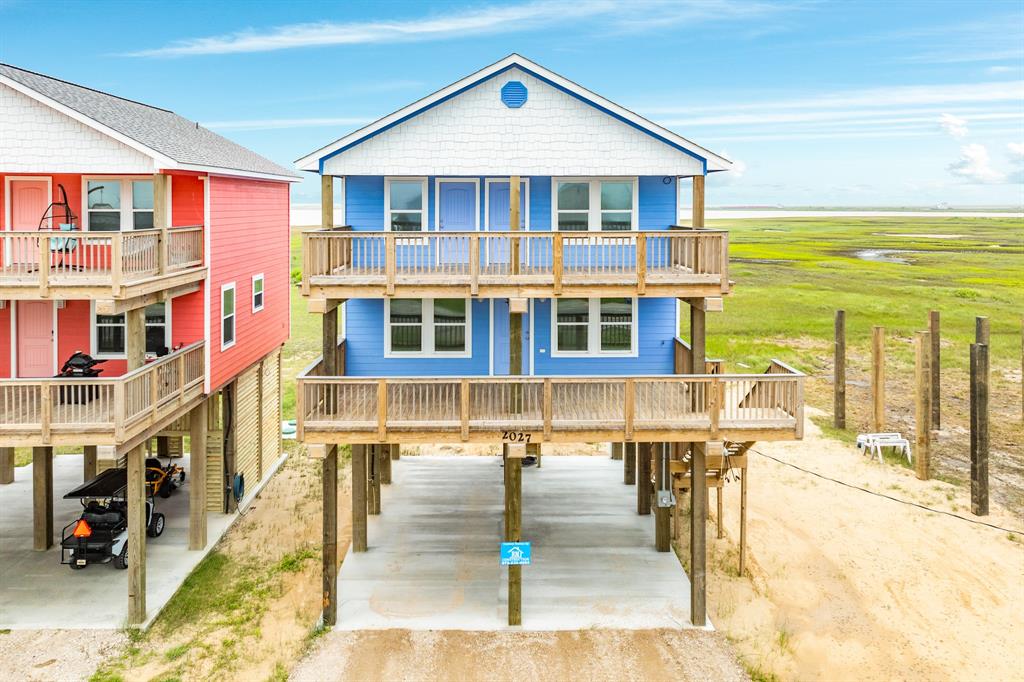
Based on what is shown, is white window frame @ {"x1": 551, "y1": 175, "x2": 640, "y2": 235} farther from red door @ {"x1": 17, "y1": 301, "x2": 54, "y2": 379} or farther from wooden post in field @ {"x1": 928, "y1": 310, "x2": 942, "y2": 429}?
wooden post in field @ {"x1": 928, "y1": 310, "x2": 942, "y2": 429}

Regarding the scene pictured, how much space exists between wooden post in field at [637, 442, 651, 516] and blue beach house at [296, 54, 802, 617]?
0.50m

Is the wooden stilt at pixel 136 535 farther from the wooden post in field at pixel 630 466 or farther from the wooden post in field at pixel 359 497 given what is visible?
the wooden post in field at pixel 630 466

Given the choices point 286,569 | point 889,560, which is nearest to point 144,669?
point 286,569

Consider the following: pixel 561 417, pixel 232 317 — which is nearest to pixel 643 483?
pixel 561 417

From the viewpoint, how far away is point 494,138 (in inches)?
714

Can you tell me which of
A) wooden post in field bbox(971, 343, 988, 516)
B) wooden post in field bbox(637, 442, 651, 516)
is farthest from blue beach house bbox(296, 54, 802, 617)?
wooden post in field bbox(971, 343, 988, 516)

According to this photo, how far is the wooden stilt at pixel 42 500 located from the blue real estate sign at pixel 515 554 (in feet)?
38.4

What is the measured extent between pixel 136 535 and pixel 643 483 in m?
12.9

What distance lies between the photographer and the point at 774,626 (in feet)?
57.2

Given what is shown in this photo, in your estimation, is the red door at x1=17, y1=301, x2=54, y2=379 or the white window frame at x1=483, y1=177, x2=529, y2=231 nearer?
the white window frame at x1=483, y1=177, x2=529, y2=231

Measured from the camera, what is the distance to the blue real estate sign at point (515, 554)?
16.8 m

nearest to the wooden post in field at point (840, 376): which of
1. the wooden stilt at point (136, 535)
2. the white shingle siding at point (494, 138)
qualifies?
the white shingle siding at point (494, 138)

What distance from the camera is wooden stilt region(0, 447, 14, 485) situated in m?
25.2

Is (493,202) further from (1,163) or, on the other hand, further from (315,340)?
(315,340)
